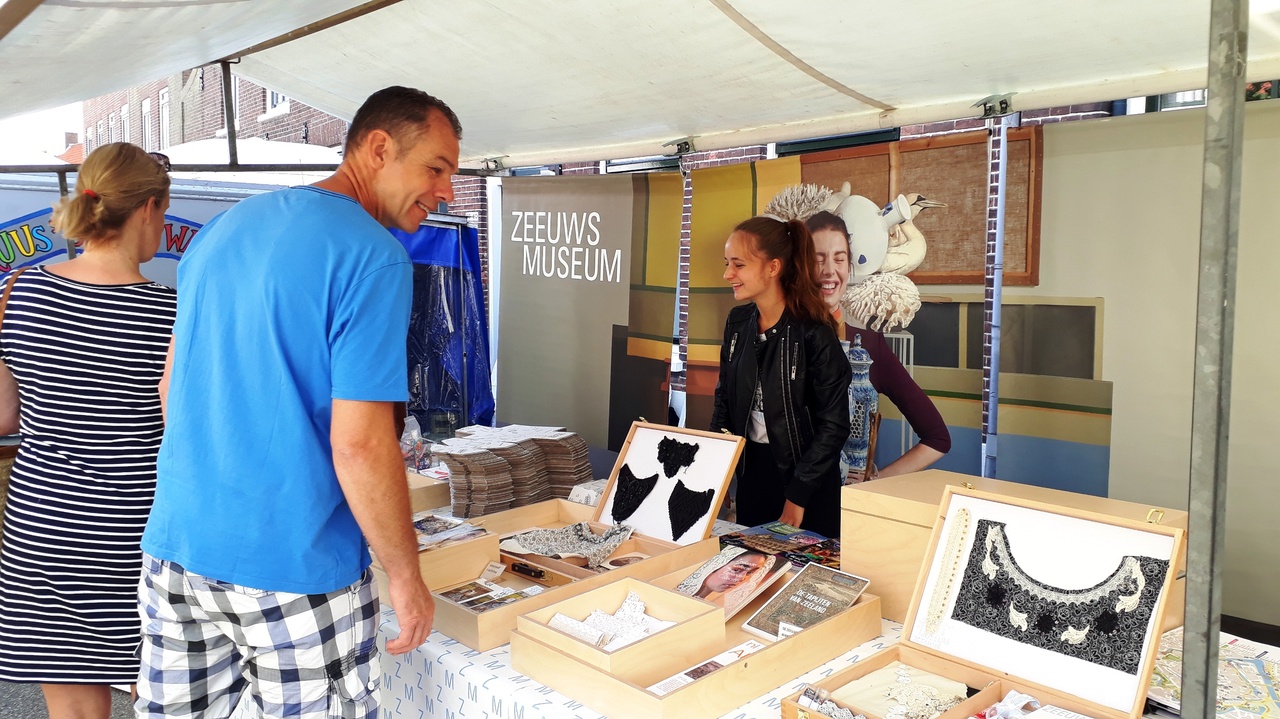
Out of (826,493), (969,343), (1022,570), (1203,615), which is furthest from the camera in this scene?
(969,343)

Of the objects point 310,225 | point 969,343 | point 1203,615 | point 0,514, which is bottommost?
point 0,514

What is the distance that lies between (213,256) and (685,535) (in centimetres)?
139

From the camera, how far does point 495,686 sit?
1.49 metres

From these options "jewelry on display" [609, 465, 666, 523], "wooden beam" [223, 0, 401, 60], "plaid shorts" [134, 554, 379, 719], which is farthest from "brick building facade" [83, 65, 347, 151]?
"plaid shorts" [134, 554, 379, 719]

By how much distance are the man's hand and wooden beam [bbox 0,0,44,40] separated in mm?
1711

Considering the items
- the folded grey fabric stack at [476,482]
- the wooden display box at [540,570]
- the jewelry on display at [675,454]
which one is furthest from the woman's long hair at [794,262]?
the folded grey fabric stack at [476,482]

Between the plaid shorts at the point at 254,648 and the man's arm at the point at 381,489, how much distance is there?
75mm

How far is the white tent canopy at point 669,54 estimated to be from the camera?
2.34m

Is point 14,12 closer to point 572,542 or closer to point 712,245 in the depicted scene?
point 572,542

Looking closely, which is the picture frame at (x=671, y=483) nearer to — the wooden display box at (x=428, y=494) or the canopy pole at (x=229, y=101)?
the wooden display box at (x=428, y=494)

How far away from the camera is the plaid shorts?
1273mm

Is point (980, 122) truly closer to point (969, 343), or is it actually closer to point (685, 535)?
point (969, 343)

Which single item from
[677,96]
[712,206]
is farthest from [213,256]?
[712,206]

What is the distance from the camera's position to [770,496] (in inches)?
120
